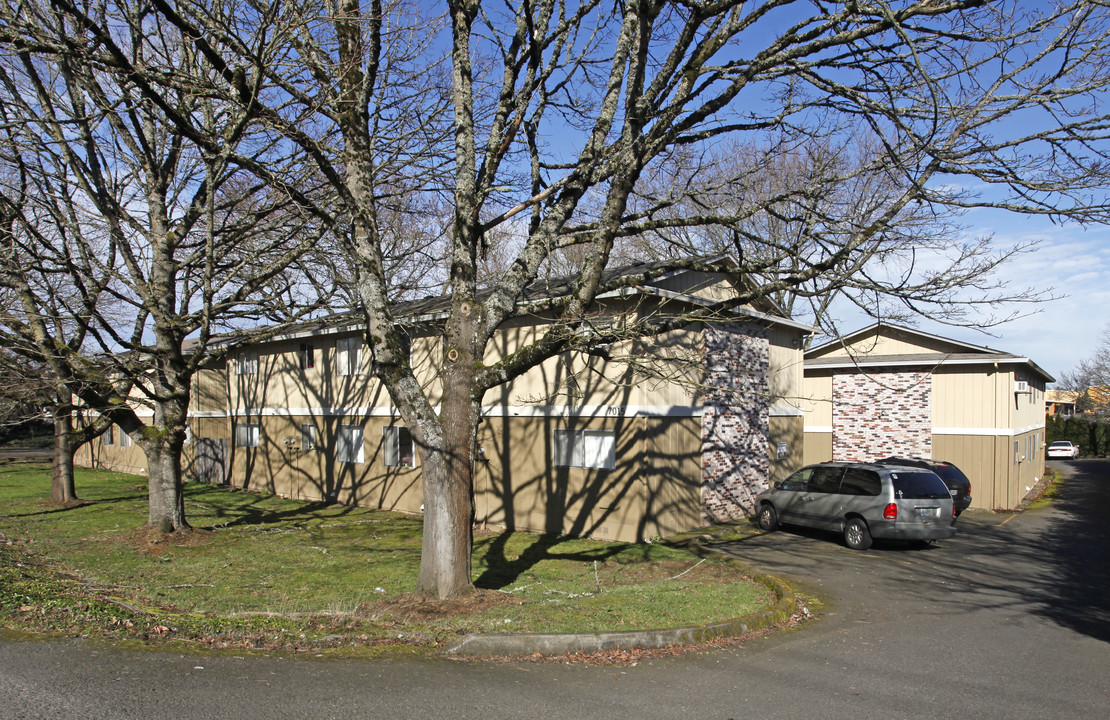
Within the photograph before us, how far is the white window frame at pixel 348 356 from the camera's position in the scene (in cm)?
1988

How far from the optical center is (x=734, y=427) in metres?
16.7

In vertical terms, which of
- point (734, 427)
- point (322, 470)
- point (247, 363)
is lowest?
point (322, 470)

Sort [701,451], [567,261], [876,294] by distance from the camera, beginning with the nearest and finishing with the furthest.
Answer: [876,294]
[701,451]
[567,261]

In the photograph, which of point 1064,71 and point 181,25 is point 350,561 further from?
point 1064,71

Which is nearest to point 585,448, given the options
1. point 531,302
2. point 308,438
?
point 531,302

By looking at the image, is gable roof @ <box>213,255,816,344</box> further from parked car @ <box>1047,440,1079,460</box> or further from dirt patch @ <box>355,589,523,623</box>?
parked car @ <box>1047,440,1079,460</box>

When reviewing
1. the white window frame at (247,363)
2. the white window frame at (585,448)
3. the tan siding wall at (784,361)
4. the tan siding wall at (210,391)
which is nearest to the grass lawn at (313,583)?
the white window frame at (585,448)

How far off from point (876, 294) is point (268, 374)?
19.6m

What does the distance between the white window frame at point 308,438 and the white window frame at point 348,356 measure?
217 cm

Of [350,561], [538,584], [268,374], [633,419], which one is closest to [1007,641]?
[538,584]

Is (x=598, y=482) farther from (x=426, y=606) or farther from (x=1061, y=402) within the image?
A: (x=1061, y=402)

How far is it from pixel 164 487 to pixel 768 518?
39.6 ft

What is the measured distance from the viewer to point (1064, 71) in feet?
24.6

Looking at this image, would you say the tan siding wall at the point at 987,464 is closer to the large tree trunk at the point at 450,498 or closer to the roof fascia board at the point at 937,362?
the roof fascia board at the point at 937,362
